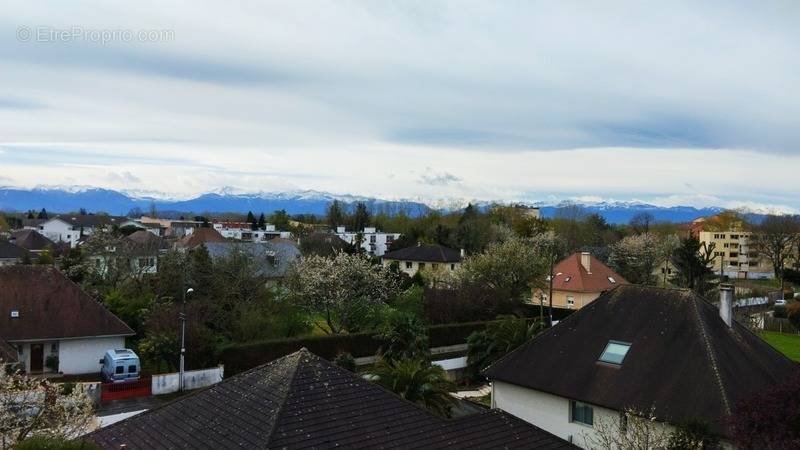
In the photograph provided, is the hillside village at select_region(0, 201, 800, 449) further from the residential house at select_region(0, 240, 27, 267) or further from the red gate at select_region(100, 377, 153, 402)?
the residential house at select_region(0, 240, 27, 267)

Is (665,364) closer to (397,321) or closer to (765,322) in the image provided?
(397,321)

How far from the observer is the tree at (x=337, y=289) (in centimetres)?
3912

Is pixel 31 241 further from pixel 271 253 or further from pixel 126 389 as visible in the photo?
pixel 126 389

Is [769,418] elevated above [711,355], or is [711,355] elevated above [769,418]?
[769,418]

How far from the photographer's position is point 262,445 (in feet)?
34.8

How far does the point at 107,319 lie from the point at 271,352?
332 inches

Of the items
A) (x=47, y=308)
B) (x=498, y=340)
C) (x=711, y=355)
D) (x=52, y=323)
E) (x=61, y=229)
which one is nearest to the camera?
(x=711, y=355)

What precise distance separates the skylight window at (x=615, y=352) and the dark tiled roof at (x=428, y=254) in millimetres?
51782

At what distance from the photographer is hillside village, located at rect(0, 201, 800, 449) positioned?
12.5 m

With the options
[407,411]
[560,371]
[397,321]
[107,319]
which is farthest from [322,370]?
[107,319]

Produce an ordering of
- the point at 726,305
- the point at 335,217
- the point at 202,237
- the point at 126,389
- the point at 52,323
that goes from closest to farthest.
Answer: the point at 726,305 < the point at 126,389 < the point at 52,323 < the point at 202,237 < the point at 335,217

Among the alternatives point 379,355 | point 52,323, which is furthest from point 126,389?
point 379,355

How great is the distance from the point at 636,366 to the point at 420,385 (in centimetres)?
688

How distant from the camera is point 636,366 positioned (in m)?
19.5
